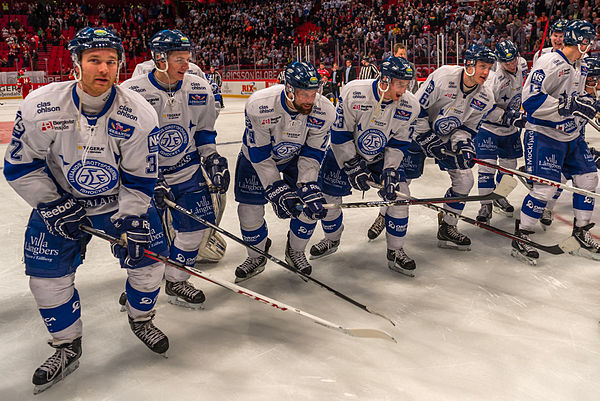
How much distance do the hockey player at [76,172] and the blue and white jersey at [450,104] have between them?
7.26ft

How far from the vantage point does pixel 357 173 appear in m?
3.23

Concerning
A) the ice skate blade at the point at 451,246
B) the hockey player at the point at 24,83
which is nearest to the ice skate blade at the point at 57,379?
the ice skate blade at the point at 451,246

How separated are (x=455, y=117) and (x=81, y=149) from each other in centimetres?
258

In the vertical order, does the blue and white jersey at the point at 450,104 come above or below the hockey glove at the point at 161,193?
above

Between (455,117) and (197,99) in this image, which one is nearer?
(197,99)

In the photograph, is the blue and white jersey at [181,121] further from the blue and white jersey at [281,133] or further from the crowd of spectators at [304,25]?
the crowd of spectators at [304,25]

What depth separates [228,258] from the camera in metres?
3.66

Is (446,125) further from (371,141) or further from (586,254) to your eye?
(586,254)

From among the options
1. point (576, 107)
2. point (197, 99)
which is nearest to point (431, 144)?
point (576, 107)

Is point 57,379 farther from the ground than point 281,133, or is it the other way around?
point 281,133

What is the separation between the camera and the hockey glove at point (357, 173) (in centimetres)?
322

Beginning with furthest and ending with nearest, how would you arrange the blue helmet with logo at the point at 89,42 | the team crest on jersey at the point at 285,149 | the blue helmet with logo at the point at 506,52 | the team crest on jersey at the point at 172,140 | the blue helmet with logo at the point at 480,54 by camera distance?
the blue helmet with logo at the point at 506,52 → the blue helmet with logo at the point at 480,54 → the team crest on jersey at the point at 285,149 → the team crest on jersey at the point at 172,140 → the blue helmet with logo at the point at 89,42

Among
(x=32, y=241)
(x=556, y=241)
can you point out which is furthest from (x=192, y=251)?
(x=556, y=241)

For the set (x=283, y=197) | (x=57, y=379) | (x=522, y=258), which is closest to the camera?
(x=57, y=379)
